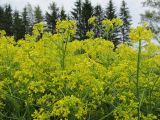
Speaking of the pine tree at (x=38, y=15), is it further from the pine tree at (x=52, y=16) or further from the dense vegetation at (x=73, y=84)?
the dense vegetation at (x=73, y=84)

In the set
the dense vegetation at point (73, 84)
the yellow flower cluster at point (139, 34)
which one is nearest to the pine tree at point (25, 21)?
the dense vegetation at point (73, 84)

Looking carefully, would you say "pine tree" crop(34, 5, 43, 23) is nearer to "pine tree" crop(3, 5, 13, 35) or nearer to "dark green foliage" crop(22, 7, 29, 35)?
"dark green foliage" crop(22, 7, 29, 35)

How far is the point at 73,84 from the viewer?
3.62 m

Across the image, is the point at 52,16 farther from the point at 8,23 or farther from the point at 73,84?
the point at 73,84

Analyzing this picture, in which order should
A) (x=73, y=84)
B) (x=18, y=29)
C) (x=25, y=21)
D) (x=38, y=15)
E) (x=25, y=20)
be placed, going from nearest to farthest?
(x=73, y=84) → (x=18, y=29) → (x=25, y=21) → (x=25, y=20) → (x=38, y=15)

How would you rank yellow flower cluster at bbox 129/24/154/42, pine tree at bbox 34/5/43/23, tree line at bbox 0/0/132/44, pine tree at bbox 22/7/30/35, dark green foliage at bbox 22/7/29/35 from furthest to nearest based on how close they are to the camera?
pine tree at bbox 34/5/43/23
dark green foliage at bbox 22/7/29/35
pine tree at bbox 22/7/30/35
tree line at bbox 0/0/132/44
yellow flower cluster at bbox 129/24/154/42

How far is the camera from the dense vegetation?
3.50 meters

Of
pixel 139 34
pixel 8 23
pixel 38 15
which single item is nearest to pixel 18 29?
pixel 8 23

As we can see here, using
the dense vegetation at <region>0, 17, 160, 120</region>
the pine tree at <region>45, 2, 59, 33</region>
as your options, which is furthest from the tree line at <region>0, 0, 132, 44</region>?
the dense vegetation at <region>0, 17, 160, 120</region>

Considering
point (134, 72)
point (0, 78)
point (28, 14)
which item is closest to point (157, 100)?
point (134, 72)

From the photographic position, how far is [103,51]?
195 inches

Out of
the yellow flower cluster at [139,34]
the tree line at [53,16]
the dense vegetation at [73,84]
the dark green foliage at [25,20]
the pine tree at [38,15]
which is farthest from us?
the pine tree at [38,15]

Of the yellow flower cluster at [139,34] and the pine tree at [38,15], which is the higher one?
the yellow flower cluster at [139,34]

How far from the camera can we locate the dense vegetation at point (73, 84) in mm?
3500
